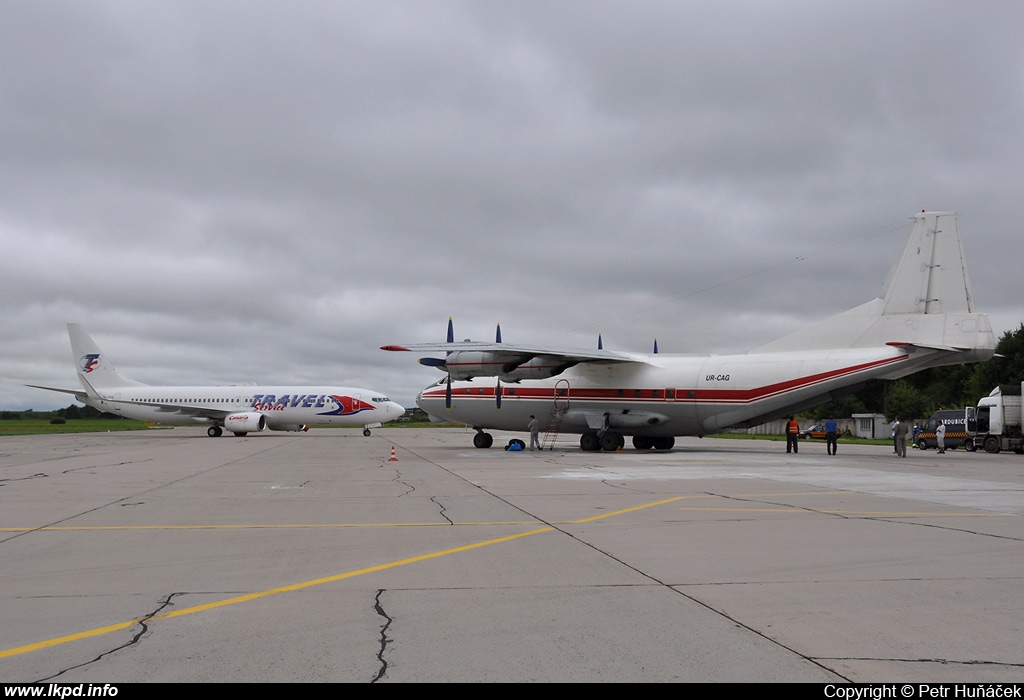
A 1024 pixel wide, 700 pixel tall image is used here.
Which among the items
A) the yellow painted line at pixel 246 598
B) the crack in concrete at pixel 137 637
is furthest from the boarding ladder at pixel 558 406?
the crack in concrete at pixel 137 637

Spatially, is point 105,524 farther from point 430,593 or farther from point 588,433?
point 588,433

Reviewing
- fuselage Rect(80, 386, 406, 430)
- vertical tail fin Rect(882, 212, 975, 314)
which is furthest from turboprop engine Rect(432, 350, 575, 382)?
fuselage Rect(80, 386, 406, 430)

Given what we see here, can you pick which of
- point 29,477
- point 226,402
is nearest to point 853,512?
point 29,477

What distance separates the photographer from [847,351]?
28.7 meters

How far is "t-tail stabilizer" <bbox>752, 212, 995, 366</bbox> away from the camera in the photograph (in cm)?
2652

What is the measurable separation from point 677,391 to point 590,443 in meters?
4.45

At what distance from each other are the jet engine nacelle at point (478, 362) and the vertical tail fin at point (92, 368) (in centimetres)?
3660

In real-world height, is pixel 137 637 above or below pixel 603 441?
below

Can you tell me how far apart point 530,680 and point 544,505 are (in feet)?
29.6

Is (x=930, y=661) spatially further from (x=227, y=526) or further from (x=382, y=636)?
(x=227, y=526)

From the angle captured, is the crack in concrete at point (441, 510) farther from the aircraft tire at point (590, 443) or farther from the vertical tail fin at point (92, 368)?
the vertical tail fin at point (92, 368)

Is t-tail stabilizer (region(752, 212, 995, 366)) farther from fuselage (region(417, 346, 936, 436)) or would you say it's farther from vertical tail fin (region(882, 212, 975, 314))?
fuselage (region(417, 346, 936, 436))

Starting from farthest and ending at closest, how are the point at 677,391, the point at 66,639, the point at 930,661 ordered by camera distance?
the point at 677,391
the point at 66,639
the point at 930,661

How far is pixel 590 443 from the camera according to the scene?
33562 mm
